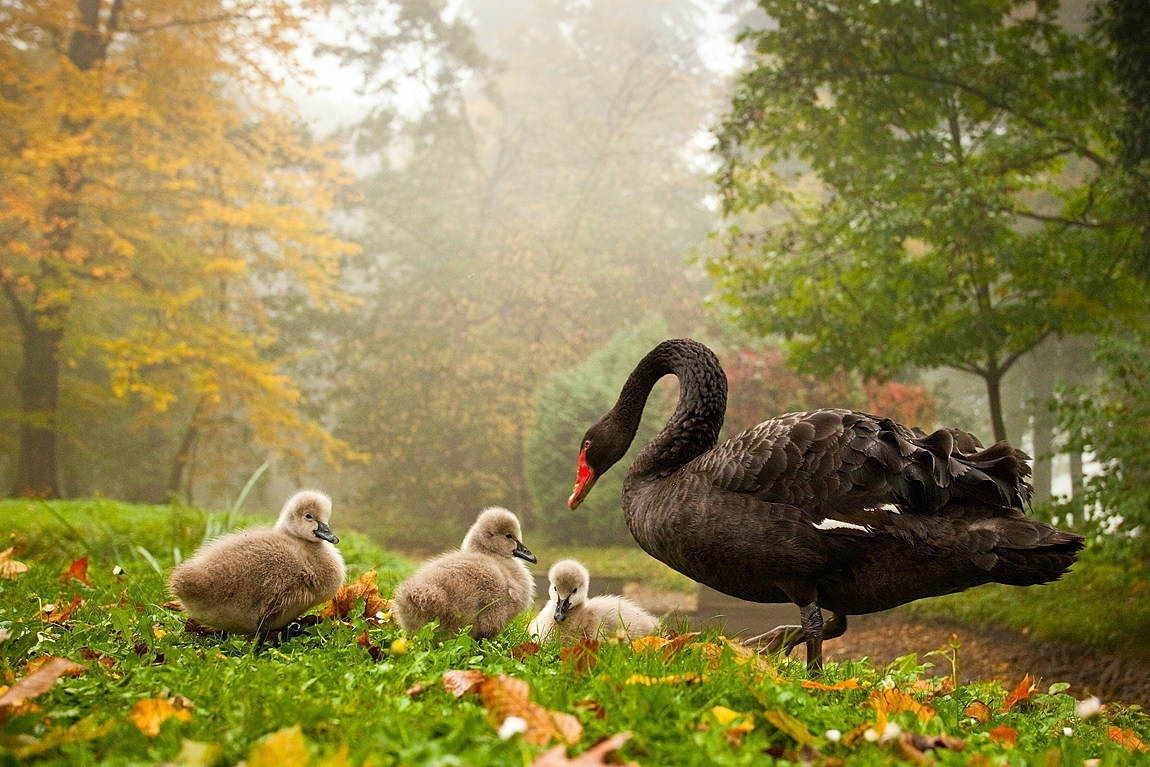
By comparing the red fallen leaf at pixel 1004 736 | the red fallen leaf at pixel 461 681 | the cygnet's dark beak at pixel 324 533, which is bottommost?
the red fallen leaf at pixel 1004 736

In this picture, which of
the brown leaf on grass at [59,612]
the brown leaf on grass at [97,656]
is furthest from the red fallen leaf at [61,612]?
the brown leaf on grass at [97,656]

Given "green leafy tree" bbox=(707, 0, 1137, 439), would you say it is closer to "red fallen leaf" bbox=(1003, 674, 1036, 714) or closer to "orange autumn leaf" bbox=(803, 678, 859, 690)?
"red fallen leaf" bbox=(1003, 674, 1036, 714)

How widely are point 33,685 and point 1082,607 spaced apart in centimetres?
842

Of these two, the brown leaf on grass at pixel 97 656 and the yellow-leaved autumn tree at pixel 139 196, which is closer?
the brown leaf on grass at pixel 97 656

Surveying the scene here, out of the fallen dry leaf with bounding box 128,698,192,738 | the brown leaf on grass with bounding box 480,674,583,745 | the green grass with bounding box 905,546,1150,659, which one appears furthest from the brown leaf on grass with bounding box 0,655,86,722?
the green grass with bounding box 905,546,1150,659

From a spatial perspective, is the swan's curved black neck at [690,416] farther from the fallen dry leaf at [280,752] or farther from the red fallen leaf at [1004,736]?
the fallen dry leaf at [280,752]

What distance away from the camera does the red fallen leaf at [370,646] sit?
3.07 m

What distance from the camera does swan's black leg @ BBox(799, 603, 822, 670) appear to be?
127 inches

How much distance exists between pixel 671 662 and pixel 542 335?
1882 cm

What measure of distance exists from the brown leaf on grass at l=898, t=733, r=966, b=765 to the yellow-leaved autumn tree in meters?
12.2

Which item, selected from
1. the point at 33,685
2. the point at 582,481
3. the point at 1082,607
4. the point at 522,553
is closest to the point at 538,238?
the point at 1082,607

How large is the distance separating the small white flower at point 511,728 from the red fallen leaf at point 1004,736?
1.45 metres

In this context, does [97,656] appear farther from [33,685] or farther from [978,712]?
[978,712]

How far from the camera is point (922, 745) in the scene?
2.18m
